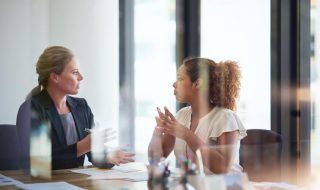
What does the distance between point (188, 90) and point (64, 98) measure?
0.58m

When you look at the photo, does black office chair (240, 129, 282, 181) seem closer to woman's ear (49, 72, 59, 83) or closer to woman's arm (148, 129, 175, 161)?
woman's arm (148, 129, 175, 161)

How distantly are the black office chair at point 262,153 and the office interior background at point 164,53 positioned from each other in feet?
0.67

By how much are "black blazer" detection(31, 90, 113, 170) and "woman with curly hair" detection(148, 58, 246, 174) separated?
1.01 ft

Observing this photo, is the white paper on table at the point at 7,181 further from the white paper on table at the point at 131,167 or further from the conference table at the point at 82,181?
the white paper on table at the point at 131,167

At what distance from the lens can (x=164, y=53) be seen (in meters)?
3.16

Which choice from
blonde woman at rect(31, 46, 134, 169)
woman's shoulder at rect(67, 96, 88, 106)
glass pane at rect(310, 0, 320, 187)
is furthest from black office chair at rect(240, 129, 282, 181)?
woman's shoulder at rect(67, 96, 88, 106)

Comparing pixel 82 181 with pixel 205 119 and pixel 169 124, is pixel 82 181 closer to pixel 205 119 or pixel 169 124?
pixel 169 124

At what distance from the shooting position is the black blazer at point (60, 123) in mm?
1781

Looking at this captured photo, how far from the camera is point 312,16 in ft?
7.20

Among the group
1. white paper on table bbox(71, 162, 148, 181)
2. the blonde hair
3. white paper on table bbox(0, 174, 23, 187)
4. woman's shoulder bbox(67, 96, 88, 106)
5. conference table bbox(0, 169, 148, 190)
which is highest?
the blonde hair

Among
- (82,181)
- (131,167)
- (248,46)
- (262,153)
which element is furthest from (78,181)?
(248,46)

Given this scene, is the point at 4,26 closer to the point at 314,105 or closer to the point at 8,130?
the point at 8,130

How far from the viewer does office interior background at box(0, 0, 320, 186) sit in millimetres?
2229

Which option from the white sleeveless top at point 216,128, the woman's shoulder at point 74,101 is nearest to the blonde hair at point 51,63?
the woman's shoulder at point 74,101
